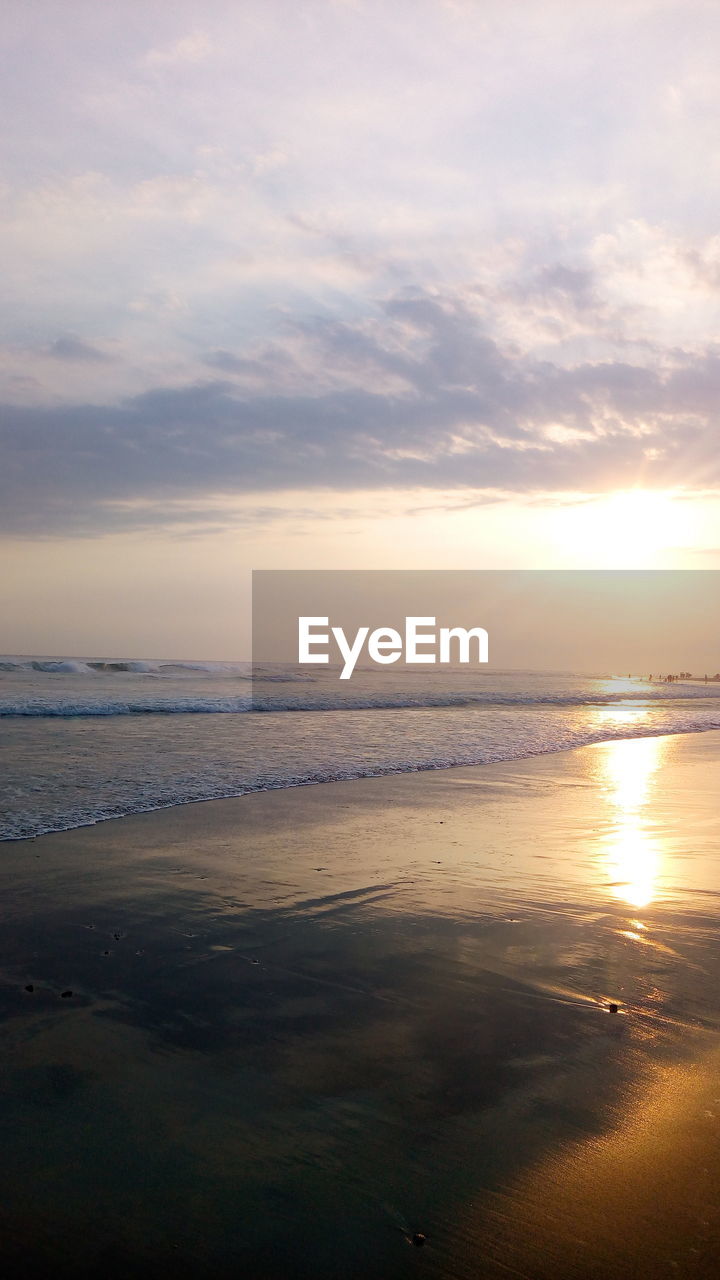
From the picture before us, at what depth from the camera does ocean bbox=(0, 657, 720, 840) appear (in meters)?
9.66

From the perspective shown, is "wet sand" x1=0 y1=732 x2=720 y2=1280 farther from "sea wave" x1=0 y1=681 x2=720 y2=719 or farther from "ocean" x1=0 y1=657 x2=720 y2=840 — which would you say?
"sea wave" x1=0 y1=681 x2=720 y2=719

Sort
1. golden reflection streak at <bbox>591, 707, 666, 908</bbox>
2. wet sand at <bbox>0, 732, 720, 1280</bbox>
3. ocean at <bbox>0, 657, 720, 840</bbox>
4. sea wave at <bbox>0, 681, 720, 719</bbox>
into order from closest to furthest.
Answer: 1. wet sand at <bbox>0, 732, 720, 1280</bbox>
2. golden reflection streak at <bbox>591, 707, 666, 908</bbox>
3. ocean at <bbox>0, 657, 720, 840</bbox>
4. sea wave at <bbox>0, 681, 720, 719</bbox>

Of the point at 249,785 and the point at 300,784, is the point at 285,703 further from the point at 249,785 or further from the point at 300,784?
the point at 249,785

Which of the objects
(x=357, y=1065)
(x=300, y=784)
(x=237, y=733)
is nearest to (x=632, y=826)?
(x=300, y=784)

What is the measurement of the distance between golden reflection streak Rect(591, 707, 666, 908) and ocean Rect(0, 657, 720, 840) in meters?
1.97

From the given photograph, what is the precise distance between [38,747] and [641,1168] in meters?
12.6

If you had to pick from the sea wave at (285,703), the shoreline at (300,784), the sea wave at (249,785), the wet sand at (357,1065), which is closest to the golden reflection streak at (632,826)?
the wet sand at (357,1065)

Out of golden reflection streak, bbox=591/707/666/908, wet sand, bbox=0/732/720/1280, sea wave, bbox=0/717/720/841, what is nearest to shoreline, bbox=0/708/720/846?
sea wave, bbox=0/717/720/841

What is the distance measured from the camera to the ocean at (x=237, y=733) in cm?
966

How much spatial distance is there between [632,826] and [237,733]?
32.7ft

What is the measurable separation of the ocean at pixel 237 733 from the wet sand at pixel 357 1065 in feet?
9.51

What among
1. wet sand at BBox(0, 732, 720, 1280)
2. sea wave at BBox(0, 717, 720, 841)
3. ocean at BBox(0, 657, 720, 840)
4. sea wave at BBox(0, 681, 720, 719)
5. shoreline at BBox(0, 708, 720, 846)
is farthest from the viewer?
sea wave at BBox(0, 681, 720, 719)

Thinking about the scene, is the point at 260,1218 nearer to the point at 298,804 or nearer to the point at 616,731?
the point at 298,804

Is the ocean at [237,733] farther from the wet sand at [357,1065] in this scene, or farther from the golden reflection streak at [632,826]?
the wet sand at [357,1065]
